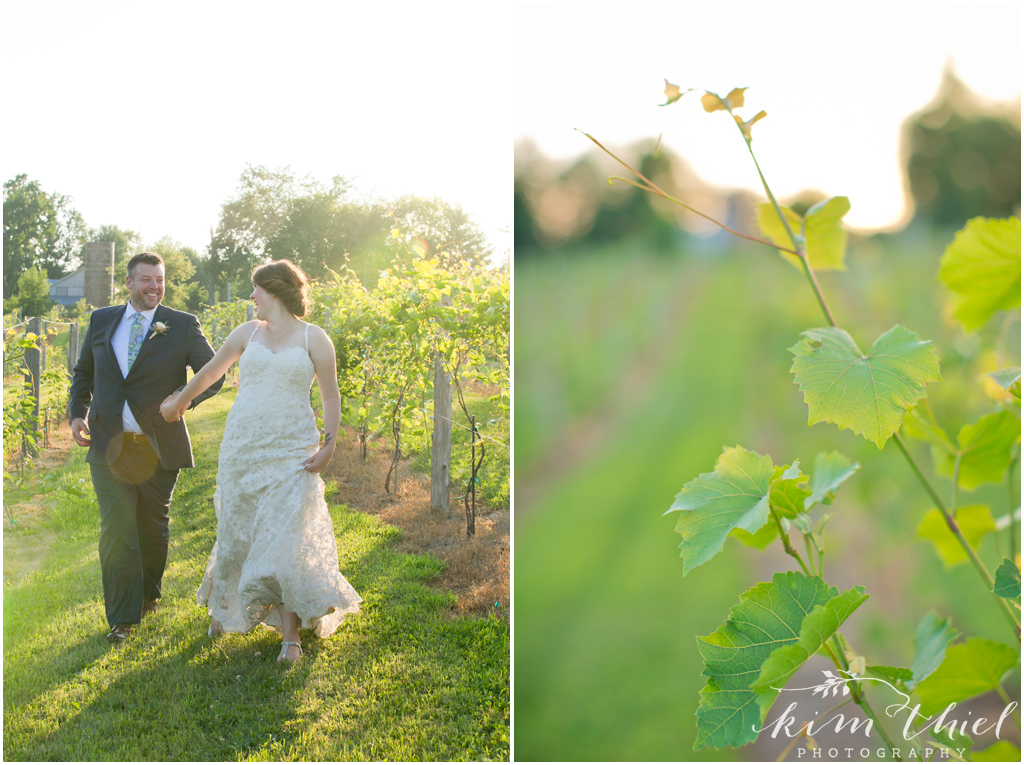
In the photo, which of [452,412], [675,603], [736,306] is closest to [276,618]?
[452,412]

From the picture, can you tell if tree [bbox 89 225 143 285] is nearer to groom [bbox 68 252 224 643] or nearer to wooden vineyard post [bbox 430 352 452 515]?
groom [bbox 68 252 224 643]

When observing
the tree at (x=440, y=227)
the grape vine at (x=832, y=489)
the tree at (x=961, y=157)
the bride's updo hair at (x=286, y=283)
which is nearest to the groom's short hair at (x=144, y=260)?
the bride's updo hair at (x=286, y=283)

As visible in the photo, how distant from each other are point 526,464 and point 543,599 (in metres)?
0.83

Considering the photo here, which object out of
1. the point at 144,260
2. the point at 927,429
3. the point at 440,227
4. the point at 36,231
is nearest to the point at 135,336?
the point at 144,260

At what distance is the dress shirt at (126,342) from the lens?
1.47 m

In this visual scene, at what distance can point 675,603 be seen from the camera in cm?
220

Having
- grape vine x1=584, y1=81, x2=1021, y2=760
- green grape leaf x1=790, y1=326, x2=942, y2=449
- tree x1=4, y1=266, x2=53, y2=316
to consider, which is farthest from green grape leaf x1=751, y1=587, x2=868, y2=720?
tree x1=4, y1=266, x2=53, y2=316

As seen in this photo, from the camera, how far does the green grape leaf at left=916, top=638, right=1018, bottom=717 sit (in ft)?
1.58

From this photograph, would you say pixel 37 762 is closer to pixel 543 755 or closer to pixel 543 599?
pixel 543 755

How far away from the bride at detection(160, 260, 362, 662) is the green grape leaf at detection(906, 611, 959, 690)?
1295 millimetres

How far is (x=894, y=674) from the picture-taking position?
1.58ft

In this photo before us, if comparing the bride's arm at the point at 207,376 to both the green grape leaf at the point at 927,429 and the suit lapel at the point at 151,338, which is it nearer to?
the suit lapel at the point at 151,338

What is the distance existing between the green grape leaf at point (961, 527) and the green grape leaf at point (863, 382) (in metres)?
0.22

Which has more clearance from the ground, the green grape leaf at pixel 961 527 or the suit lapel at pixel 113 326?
the suit lapel at pixel 113 326
